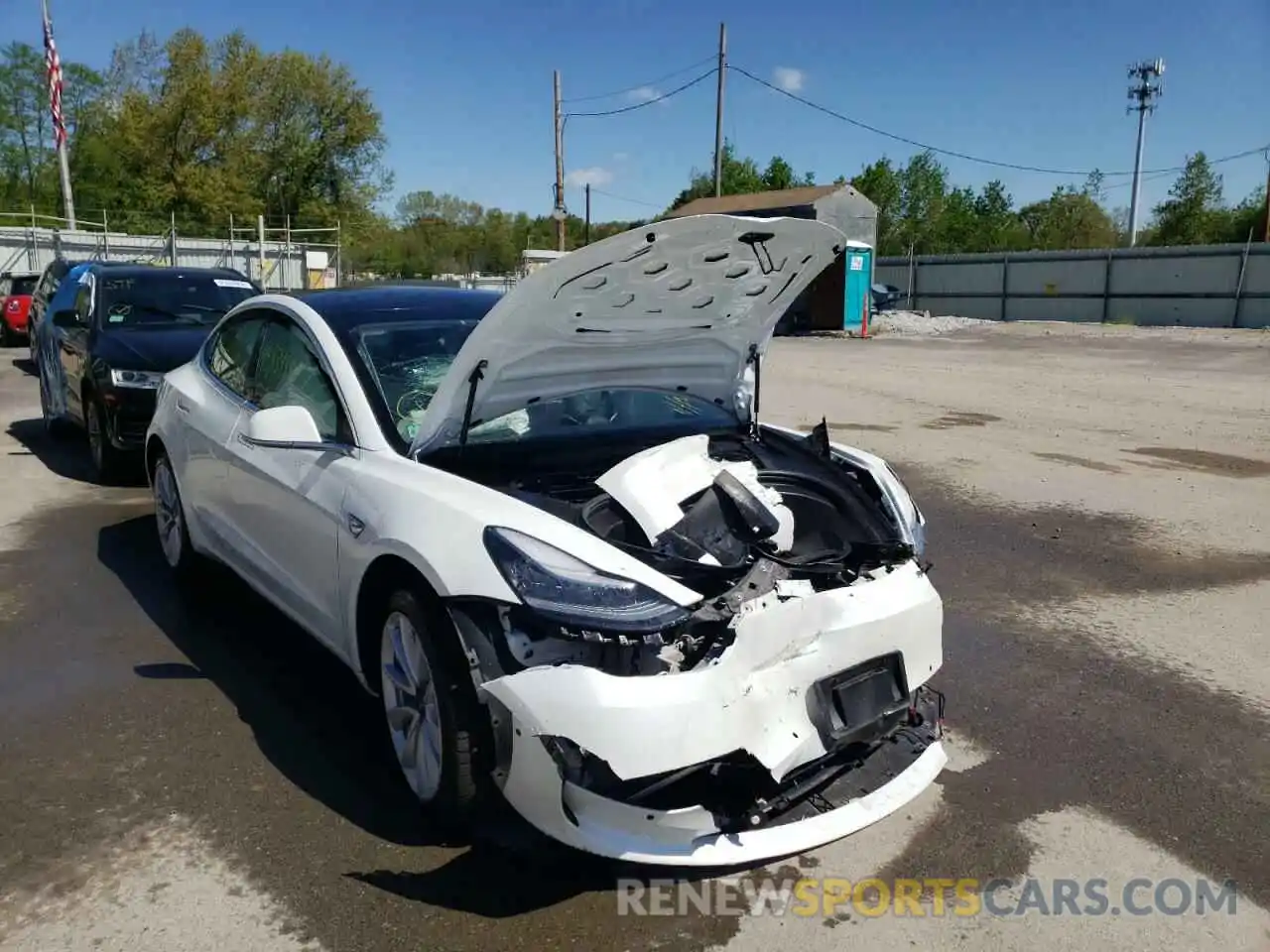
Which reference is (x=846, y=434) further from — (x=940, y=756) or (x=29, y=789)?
(x=29, y=789)

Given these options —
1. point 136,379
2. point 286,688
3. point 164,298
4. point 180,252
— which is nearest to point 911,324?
point 180,252

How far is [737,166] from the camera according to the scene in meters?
66.4

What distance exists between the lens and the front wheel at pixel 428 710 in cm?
274

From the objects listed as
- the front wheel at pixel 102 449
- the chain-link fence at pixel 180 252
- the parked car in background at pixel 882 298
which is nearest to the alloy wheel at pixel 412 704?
the front wheel at pixel 102 449

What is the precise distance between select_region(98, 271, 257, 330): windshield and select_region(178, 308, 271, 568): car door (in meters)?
4.02

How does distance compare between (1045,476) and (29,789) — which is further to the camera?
(1045,476)

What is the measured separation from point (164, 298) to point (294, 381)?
582cm

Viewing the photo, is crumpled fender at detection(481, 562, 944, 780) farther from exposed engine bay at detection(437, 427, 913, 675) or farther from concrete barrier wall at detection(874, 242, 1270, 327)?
concrete barrier wall at detection(874, 242, 1270, 327)

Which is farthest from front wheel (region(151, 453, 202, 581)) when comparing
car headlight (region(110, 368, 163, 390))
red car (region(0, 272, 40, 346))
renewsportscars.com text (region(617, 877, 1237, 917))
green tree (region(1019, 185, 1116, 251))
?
green tree (region(1019, 185, 1116, 251))

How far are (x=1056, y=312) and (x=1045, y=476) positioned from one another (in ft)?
98.2

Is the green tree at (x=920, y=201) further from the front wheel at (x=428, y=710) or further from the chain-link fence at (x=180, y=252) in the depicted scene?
the front wheel at (x=428, y=710)

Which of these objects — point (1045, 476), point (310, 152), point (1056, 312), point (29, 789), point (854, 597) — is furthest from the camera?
point (310, 152)

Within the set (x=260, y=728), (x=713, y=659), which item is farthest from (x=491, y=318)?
(x=260, y=728)

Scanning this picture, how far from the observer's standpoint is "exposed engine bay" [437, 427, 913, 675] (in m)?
2.57
